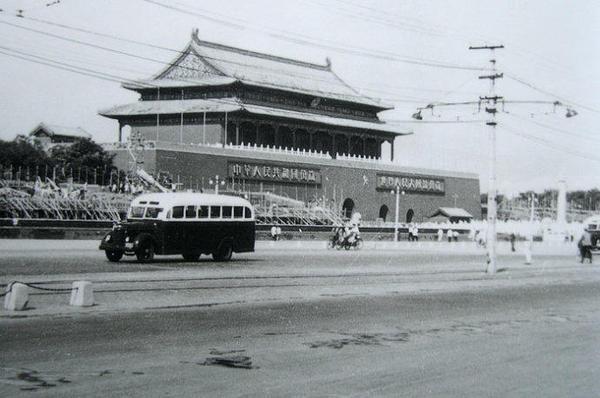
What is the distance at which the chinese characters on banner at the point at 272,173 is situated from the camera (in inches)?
2537

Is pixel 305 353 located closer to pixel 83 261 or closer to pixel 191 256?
pixel 83 261

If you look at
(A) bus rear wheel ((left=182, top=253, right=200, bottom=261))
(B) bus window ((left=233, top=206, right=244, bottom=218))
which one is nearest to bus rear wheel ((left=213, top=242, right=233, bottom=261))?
(A) bus rear wheel ((left=182, top=253, right=200, bottom=261))

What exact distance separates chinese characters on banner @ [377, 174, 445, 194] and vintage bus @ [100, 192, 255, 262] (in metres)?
47.3

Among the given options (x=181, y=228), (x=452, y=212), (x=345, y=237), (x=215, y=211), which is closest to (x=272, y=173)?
(x=345, y=237)

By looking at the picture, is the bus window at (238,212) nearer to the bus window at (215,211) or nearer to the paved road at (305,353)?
→ the bus window at (215,211)

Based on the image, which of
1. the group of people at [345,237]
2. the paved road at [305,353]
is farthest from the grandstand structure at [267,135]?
the paved road at [305,353]

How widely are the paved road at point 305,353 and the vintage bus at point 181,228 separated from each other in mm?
11698

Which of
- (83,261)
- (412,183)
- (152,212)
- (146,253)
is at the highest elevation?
(412,183)

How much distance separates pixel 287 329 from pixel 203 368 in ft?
13.1

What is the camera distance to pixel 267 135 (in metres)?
72.1

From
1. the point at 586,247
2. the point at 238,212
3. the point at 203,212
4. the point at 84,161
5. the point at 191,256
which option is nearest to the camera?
the point at 203,212

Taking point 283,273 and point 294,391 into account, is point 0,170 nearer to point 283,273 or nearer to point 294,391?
point 283,273

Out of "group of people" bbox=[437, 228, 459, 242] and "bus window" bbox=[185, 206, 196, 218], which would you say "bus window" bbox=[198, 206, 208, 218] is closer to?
"bus window" bbox=[185, 206, 196, 218]

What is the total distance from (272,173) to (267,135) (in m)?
5.97
